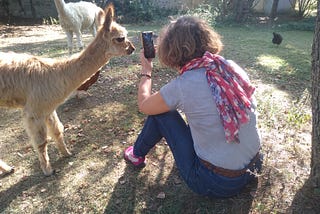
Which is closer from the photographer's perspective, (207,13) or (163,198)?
(163,198)

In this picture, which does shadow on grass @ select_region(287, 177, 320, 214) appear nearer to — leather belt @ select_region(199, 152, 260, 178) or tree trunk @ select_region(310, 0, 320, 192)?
tree trunk @ select_region(310, 0, 320, 192)

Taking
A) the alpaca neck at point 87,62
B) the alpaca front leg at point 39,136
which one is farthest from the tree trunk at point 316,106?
the alpaca front leg at point 39,136

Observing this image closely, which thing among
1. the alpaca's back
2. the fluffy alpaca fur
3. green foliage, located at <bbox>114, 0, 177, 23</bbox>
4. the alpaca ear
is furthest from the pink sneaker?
green foliage, located at <bbox>114, 0, 177, 23</bbox>

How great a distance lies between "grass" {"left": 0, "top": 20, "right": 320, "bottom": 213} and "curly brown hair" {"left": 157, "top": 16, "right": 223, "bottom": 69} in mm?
1319

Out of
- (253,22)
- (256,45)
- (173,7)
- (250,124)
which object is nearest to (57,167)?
(250,124)

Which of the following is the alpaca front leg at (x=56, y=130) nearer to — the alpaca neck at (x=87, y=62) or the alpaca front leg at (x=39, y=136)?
the alpaca front leg at (x=39, y=136)

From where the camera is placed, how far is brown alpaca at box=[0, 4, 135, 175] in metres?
3.18

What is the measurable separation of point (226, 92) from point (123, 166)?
1.71m

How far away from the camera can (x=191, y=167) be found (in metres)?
2.52

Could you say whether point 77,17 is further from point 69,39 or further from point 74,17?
point 69,39

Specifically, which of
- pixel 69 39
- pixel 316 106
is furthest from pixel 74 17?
pixel 316 106

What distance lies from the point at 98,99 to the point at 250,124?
3246 millimetres

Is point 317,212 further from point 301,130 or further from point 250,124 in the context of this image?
point 301,130

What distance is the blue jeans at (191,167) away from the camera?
245 cm
